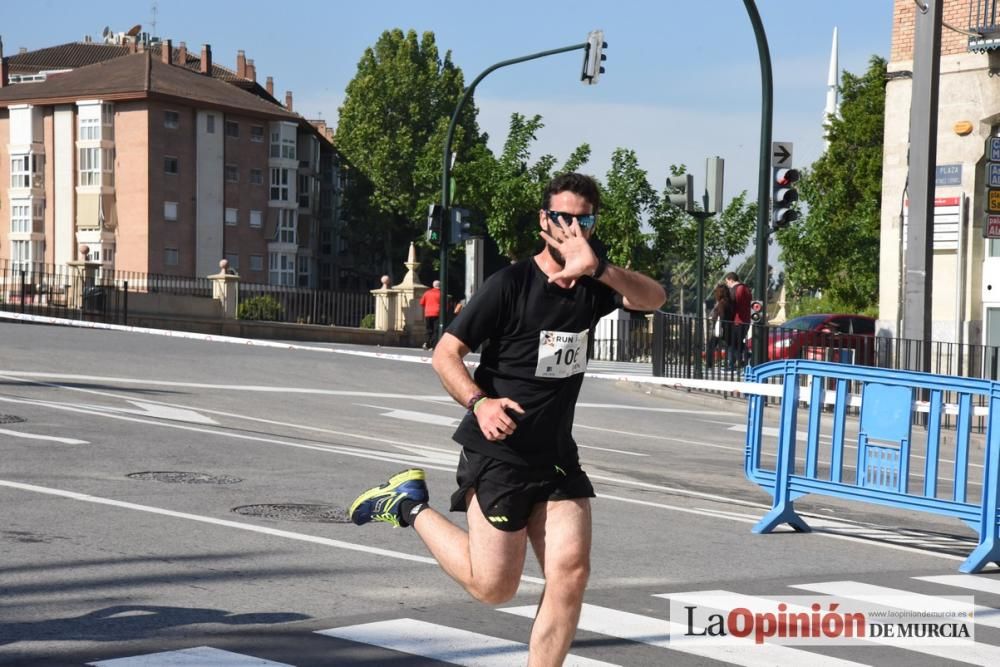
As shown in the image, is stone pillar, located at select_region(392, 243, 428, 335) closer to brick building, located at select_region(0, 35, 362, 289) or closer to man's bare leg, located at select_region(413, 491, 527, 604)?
brick building, located at select_region(0, 35, 362, 289)

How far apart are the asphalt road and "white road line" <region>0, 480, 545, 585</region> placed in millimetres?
26

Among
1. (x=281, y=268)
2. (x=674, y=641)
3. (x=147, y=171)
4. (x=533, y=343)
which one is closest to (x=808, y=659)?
(x=674, y=641)

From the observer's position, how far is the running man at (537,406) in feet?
16.1

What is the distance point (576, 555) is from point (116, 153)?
80.0 m

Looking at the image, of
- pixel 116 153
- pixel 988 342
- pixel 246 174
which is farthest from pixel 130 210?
pixel 988 342

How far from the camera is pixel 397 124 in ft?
314

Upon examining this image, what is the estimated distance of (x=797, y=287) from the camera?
55000 millimetres

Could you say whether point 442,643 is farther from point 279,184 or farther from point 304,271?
point 304,271

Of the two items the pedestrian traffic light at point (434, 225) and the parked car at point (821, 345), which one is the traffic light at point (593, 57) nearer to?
the pedestrian traffic light at point (434, 225)

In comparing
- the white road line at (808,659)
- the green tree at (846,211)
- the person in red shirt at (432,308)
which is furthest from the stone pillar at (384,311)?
the white road line at (808,659)

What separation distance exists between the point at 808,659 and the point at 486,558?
1.62 m

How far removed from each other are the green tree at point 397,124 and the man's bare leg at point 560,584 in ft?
291

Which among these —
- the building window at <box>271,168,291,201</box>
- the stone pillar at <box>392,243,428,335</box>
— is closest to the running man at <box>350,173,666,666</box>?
the stone pillar at <box>392,243,428,335</box>

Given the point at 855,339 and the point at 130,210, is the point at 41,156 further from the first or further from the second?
the point at 855,339
